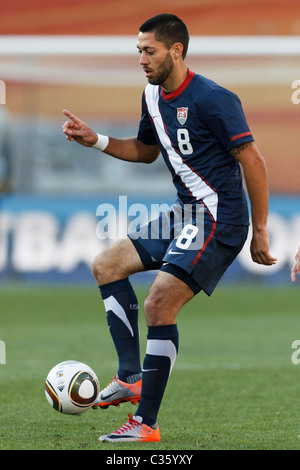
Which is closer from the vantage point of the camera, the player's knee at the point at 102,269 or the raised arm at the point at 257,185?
the raised arm at the point at 257,185

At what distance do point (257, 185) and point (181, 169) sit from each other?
0.49 m

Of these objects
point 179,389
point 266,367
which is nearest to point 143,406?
point 179,389

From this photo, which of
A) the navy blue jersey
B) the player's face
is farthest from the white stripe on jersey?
the player's face

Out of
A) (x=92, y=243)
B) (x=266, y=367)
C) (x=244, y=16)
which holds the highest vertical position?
(x=244, y=16)

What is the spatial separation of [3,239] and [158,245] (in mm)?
7798

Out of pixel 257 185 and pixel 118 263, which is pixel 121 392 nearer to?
pixel 118 263

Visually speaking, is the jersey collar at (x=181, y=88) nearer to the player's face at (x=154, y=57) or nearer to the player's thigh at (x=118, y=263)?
the player's face at (x=154, y=57)

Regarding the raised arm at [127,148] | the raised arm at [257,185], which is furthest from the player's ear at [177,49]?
the raised arm at [127,148]

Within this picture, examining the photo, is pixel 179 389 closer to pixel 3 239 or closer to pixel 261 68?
pixel 3 239

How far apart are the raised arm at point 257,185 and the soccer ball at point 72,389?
1.21 m

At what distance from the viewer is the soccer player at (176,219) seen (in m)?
4.31

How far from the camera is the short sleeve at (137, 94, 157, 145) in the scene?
499 centimetres


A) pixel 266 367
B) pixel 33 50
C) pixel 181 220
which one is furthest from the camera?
pixel 33 50

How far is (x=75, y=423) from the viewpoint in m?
4.84
